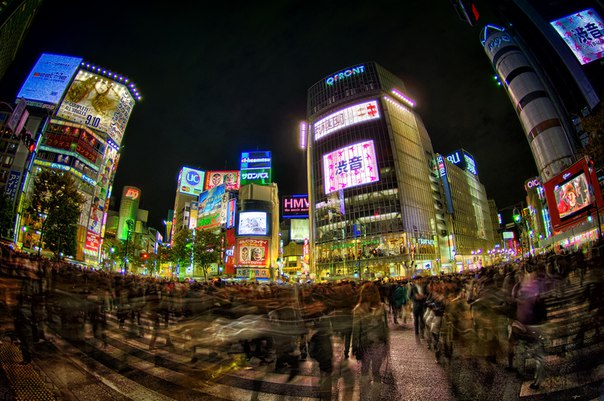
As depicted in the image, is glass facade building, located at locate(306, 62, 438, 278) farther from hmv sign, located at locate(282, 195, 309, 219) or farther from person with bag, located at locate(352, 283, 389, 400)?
person with bag, located at locate(352, 283, 389, 400)

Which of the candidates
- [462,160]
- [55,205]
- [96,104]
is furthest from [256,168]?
[462,160]

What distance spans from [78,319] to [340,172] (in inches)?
2526

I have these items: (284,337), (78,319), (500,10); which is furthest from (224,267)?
(500,10)

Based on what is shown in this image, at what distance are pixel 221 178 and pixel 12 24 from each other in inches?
2362

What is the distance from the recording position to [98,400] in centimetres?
453

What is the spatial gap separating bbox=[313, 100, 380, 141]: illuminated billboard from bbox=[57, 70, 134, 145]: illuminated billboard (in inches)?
1929

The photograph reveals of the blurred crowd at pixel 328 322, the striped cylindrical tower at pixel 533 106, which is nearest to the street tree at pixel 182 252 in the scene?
the blurred crowd at pixel 328 322

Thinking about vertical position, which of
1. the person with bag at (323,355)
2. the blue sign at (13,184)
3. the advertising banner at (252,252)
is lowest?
the person with bag at (323,355)

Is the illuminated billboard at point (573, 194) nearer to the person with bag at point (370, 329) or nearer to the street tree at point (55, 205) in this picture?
the person with bag at point (370, 329)

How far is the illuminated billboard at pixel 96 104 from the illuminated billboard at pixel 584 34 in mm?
85461

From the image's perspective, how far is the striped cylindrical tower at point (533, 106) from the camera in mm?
52781

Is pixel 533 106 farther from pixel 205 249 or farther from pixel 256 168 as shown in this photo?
pixel 205 249

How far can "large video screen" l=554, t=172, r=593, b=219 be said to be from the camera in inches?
1539

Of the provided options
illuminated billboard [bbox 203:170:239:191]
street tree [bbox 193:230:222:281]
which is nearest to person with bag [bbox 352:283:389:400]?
street tree [bbox 193:230:222:281]
